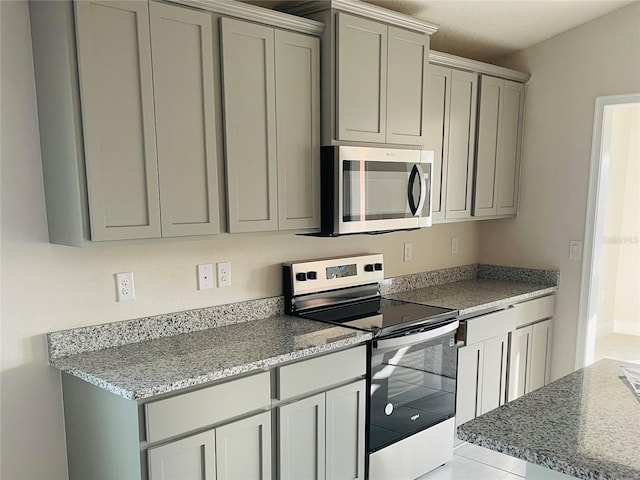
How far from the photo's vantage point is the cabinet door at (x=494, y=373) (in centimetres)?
328

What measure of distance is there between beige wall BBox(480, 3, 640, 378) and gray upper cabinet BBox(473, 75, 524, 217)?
0.34 feet

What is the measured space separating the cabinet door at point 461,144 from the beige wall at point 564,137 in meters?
0.62

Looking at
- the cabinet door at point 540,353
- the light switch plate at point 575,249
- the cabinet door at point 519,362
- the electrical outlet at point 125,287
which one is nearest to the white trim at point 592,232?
the light switch plate at point 575,249

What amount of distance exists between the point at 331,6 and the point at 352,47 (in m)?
0.21

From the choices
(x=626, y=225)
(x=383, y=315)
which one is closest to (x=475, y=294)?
(x=383, y=315)

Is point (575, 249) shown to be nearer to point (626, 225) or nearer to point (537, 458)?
point (626, 225)

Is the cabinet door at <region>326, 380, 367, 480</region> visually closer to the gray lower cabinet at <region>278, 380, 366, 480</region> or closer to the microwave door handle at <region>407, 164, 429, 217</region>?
the gray lower cabinet at <region>278, 380, 366, 480</region>

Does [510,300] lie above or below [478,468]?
above

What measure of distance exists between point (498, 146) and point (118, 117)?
2.57 metres

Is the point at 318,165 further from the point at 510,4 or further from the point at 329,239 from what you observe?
the point at 510,4

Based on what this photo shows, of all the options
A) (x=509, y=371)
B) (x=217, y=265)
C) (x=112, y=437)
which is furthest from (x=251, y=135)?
(x=509, y=371)

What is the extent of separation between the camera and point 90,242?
1894 millimetres

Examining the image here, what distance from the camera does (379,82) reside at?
2.71 m

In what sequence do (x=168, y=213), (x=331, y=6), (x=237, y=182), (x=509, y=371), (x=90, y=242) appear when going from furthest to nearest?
(x=509, y=371) → (x=331, y=6) → (x=237, y=182) → (x=168, y=213) → (x=90, y=242)
